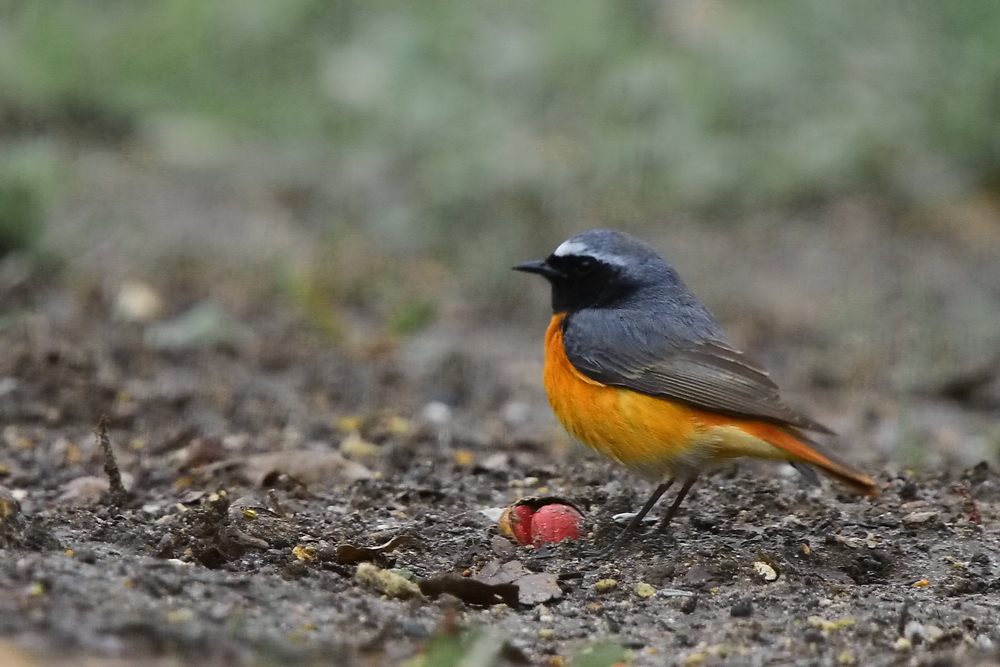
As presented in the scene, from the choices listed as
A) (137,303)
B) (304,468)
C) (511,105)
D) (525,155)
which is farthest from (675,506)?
(511,105)

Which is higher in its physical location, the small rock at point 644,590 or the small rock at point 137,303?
the small rock at point 137,303

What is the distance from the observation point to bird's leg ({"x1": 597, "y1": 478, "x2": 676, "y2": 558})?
5.05 m

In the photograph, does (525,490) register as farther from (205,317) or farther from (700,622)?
(205,317)

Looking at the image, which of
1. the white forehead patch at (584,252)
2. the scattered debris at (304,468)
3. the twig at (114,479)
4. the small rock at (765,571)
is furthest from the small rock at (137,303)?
the small rock at (765,571)

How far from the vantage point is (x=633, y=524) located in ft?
17.0

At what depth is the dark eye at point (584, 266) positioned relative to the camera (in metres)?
5.85

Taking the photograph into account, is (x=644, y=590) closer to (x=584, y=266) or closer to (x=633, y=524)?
(x=633, y=524)

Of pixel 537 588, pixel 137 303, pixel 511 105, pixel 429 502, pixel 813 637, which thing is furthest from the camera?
pixel 511 105

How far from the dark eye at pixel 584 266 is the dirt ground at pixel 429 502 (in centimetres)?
97

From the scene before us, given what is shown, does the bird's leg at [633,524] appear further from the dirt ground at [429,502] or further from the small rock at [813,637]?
the small rock at [813,637]

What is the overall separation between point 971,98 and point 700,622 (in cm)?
875

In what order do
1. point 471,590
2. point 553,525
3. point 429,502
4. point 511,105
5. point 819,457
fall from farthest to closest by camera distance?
point 511,105 < point 429,502 < point 553,525 < point 819,457 < point 471,590

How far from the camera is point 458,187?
11.2m

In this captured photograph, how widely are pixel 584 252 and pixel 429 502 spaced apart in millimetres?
1279
